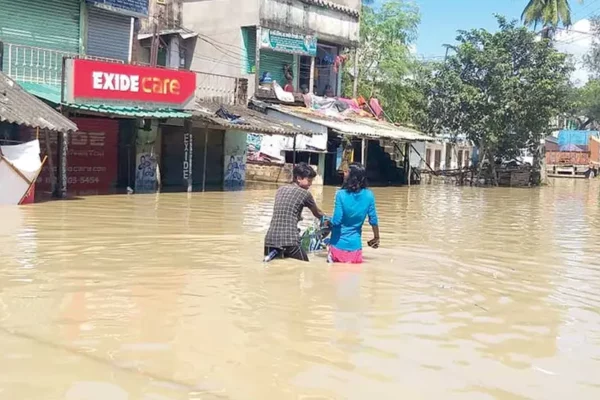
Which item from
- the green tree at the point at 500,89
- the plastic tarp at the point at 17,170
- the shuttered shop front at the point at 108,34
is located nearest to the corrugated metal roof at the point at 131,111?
the plastic tarp at the point at 17,170

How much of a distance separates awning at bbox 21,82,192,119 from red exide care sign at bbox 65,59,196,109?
142 millimetres

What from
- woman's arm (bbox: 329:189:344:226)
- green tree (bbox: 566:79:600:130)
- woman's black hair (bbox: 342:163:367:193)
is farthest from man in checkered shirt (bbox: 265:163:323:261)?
green tree (bbox: 566:79:600:130)

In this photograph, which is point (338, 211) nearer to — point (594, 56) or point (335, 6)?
point (335, 6)

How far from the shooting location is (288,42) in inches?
1108

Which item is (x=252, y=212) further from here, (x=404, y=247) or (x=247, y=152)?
(x=247, y=152)

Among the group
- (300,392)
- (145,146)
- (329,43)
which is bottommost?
(300,392)

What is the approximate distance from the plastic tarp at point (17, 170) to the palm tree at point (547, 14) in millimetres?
35657

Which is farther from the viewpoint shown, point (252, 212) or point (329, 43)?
point (329, 43)

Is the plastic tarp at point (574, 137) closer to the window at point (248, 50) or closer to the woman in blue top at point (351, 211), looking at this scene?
the window at point (248, 50)

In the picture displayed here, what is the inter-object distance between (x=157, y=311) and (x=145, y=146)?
15.9 meters

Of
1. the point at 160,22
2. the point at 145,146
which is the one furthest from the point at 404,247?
the point at 160,22

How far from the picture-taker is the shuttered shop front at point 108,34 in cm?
2052

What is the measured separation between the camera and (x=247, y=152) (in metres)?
27.5

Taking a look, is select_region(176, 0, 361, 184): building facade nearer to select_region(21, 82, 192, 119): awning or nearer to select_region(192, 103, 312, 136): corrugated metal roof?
select_region(192, 103, 312, 136): corrugated metal roof
